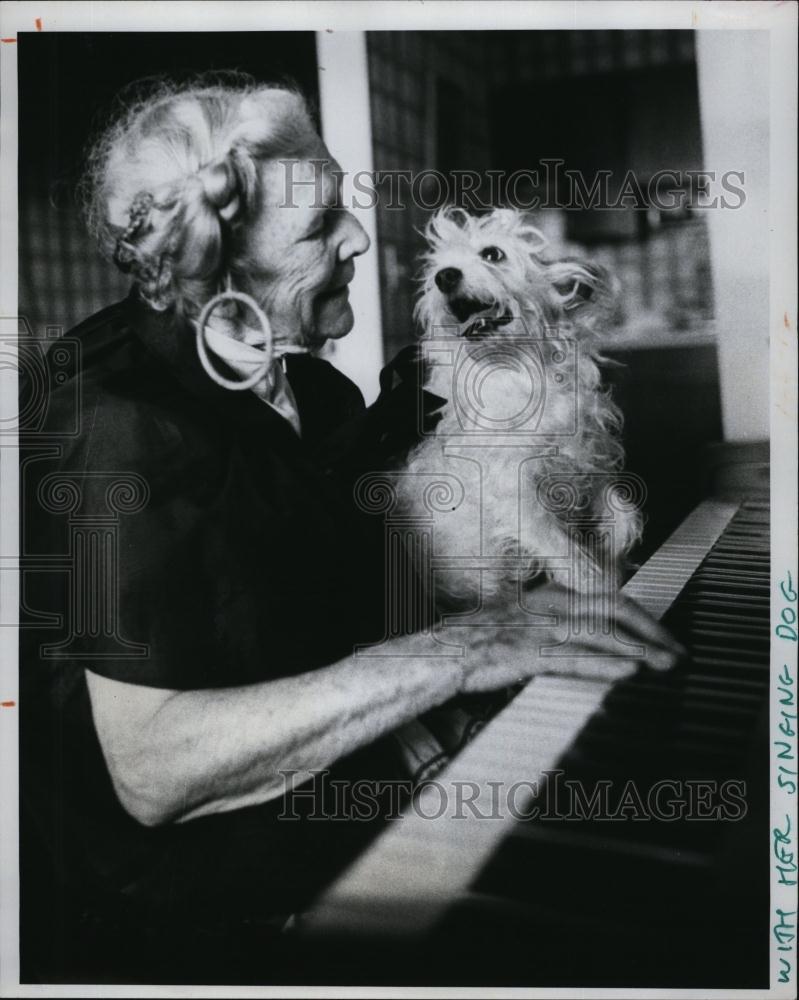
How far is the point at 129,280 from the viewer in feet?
7.07

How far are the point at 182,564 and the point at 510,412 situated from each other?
79cm

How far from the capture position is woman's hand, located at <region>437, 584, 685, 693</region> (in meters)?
2.13

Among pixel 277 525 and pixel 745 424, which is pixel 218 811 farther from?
pixel 745 424

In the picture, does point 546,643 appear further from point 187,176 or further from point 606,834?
point 187,176

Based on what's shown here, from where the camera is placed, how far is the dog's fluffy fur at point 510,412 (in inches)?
85.0

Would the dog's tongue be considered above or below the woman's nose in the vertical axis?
below

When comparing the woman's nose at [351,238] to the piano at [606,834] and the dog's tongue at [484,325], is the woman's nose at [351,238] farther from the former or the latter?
the piano at [606,834]

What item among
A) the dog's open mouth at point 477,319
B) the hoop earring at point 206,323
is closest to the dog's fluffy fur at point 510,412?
the dog's open mouth at point 477,319

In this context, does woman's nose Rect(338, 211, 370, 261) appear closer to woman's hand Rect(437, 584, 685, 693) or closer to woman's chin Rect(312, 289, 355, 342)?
woman's chin Rect(312, 289, 355, 342)

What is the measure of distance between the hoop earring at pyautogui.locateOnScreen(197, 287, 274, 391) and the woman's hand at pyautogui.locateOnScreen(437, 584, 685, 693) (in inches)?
27.2

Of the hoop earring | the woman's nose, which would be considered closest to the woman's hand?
the hoop earring

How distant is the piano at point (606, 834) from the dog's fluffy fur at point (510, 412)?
9.3 inches

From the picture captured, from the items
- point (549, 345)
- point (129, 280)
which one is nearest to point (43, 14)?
point (129, 280)

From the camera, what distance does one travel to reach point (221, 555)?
2.11 m
